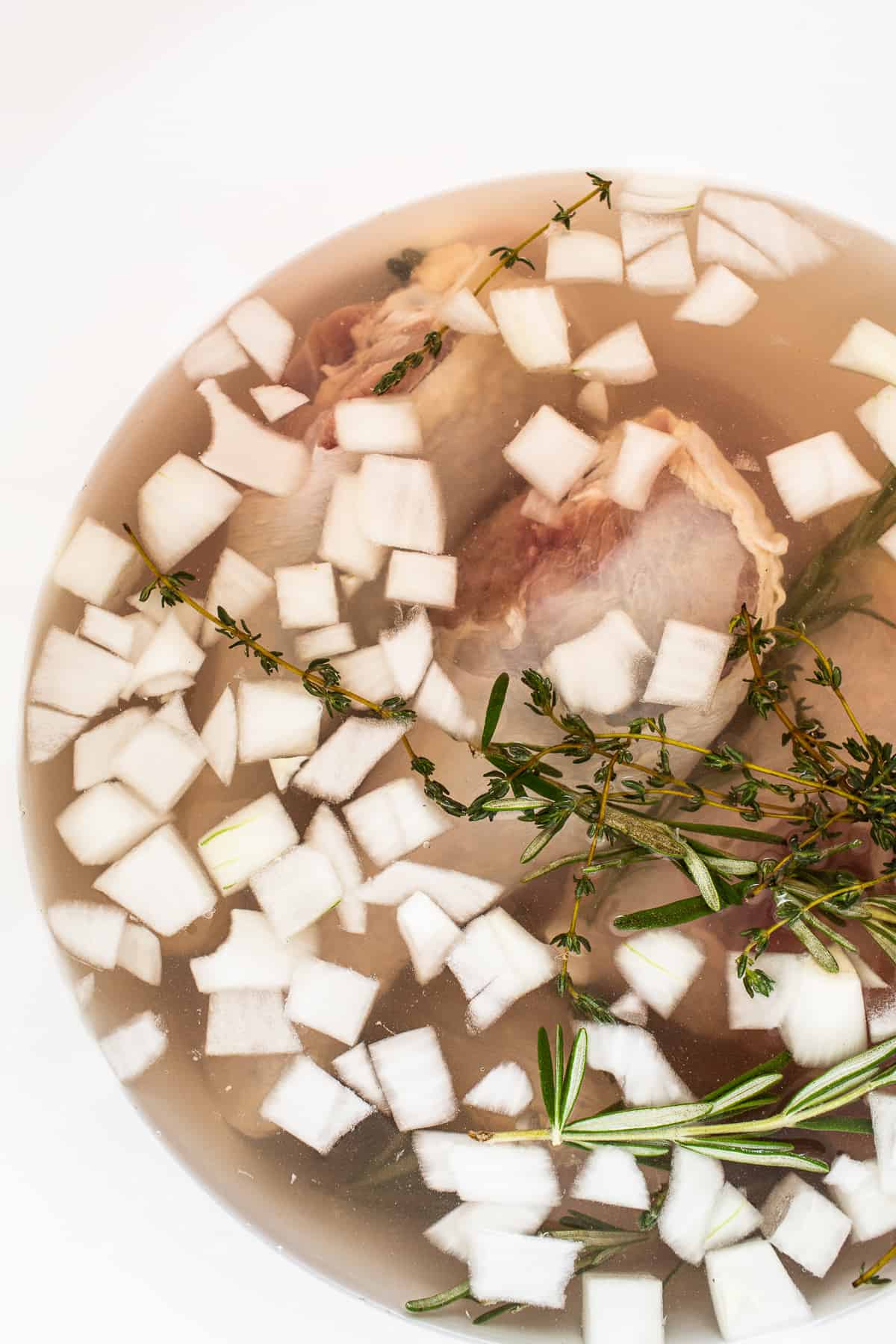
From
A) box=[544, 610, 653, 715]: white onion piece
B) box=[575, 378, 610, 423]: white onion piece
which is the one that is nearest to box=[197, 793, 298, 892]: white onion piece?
box=[544, 610, 653, 715]: white onion piece

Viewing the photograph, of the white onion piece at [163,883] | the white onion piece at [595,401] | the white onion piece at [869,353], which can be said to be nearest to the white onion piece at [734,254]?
the white onion piece at [869,353]

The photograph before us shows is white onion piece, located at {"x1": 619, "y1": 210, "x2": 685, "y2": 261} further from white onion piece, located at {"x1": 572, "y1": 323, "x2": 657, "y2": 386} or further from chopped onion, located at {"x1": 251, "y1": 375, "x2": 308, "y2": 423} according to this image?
chopped onion, located at {"x1": 251, "y1": 375, "x2": 308, "y2": 423}

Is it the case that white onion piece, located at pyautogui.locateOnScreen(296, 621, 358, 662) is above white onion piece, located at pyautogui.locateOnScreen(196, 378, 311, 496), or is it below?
below

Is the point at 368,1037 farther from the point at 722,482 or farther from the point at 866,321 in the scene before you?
the point at 866,321

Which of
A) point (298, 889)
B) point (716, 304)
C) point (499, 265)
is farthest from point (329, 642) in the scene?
point (716, 304)

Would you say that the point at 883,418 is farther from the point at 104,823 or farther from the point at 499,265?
the point at 104,823

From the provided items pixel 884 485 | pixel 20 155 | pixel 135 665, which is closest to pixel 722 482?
pixel 884 485

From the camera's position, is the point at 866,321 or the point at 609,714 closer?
the point at 609,714
